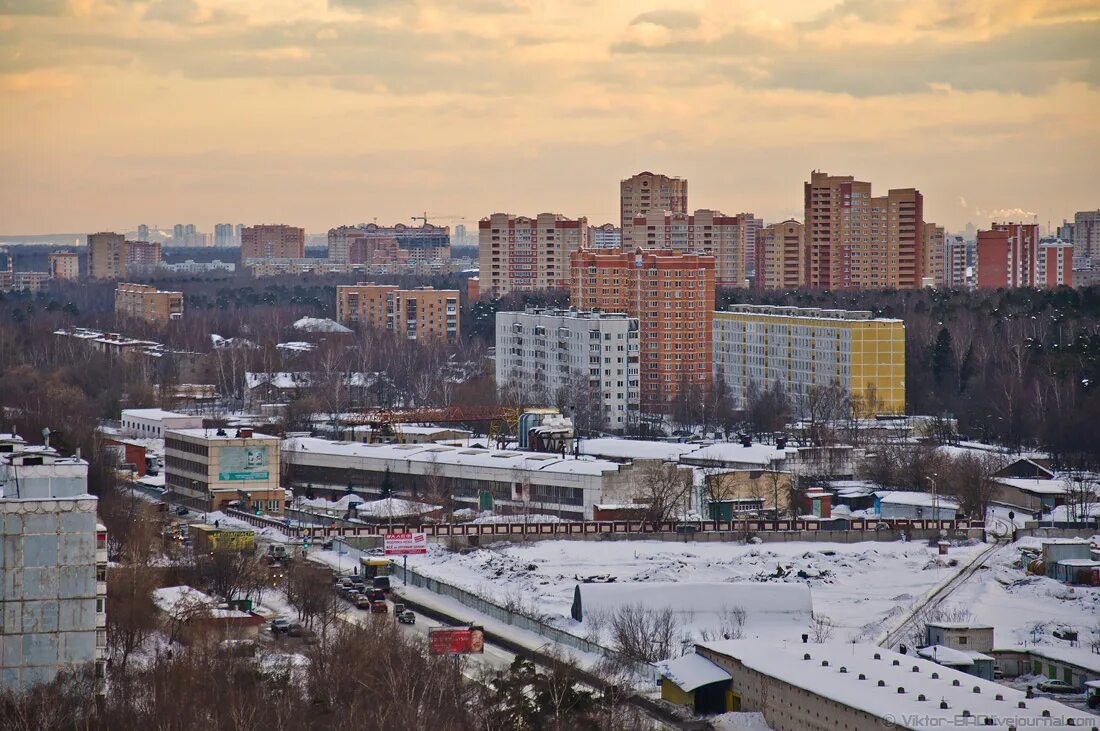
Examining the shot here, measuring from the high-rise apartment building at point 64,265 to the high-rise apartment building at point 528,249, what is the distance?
152 ft

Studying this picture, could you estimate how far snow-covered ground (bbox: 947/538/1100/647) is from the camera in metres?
21.0

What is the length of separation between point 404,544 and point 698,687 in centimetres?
841

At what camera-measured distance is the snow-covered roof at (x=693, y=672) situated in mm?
17688

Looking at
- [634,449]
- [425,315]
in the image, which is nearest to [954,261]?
[425,315]

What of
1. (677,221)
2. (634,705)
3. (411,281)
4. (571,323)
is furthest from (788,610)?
(411,281)

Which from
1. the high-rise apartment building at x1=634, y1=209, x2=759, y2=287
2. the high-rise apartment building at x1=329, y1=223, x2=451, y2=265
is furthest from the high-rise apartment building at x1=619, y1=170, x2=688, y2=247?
the high-rise apartment building at x1=329, y1=223, x2=451, y2=265

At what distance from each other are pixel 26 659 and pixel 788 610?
26.9 ft

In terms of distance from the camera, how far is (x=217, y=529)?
1038 inches

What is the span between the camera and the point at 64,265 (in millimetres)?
115125

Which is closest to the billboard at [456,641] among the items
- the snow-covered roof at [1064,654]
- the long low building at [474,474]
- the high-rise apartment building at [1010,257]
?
the snow-covered roof at [1064,654]

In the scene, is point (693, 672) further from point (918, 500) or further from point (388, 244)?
point (388, 244)

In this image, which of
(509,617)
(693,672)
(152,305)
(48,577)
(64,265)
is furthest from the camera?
(64,265)

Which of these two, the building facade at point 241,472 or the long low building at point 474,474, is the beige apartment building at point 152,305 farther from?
the building facade at point 241,472

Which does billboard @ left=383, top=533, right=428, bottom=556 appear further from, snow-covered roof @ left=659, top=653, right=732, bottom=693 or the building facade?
snow-covered roof @ left=659, top=653, right=732, bottom=693
